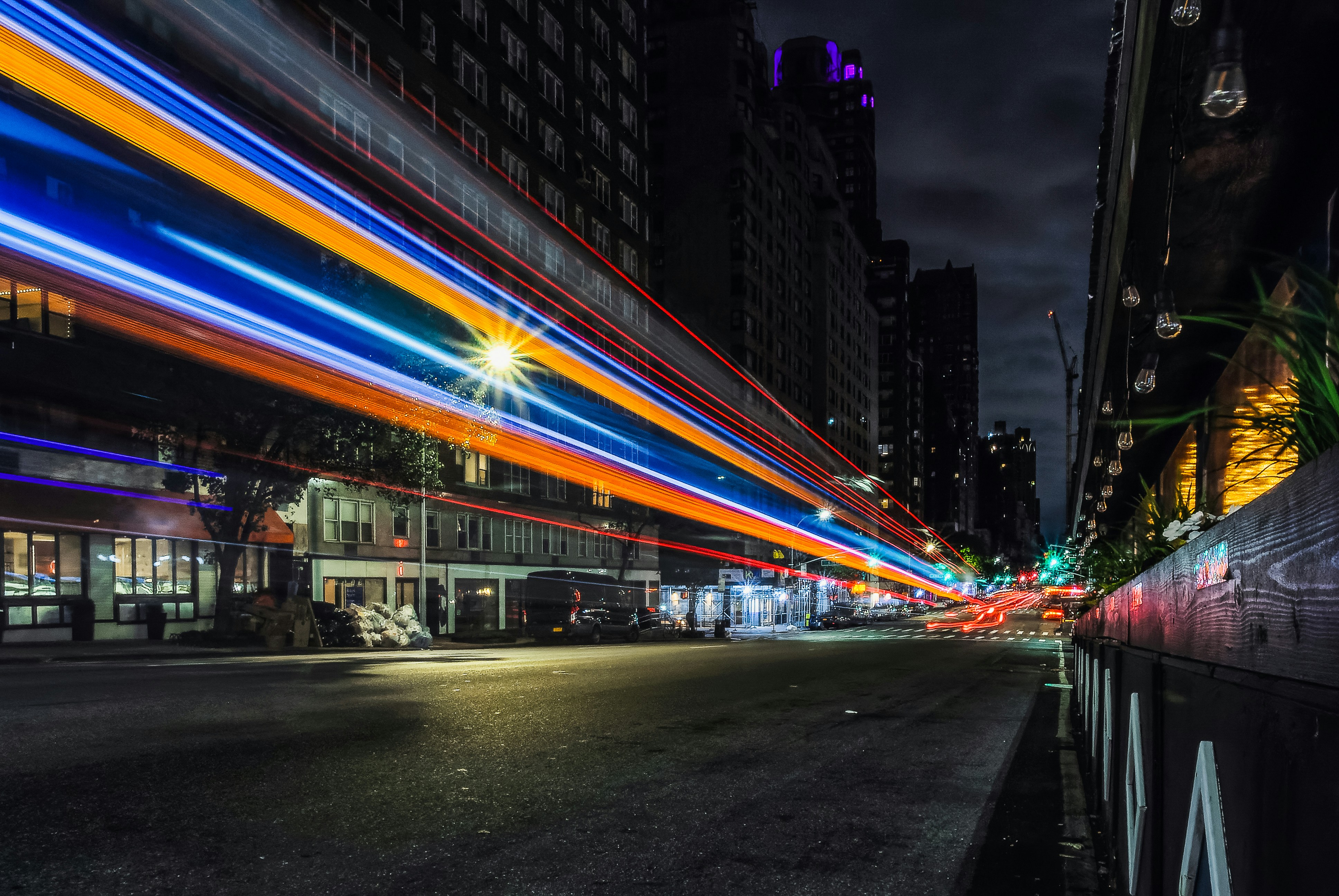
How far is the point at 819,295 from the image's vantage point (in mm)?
108688

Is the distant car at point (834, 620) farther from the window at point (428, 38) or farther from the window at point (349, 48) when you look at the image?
the window at point (349, 48)

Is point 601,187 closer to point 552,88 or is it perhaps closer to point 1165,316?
point 552,88

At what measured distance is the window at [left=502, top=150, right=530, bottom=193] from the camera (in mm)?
49219

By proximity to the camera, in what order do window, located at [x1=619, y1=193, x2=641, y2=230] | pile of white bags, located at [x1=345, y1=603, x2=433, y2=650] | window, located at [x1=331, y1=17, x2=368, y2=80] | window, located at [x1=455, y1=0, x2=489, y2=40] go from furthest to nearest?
window, located at [x1=619, y1=193, x2=641, y2=230] < window, located at [x1=455, y1=0, x2=489, y2=40] < window, located at [x1=331, y1=17, x2=368, y2=80] < pile of white bags, located at [x1=345, y1=603, x2=433, y2=650]

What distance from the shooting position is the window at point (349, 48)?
3734 cm

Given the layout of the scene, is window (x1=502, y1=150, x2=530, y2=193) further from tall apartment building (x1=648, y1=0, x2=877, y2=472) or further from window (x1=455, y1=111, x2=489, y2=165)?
tall apartment building (x1=648, y1=0, x2=877, y2=472)

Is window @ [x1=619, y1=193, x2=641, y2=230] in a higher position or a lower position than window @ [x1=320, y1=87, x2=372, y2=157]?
higher

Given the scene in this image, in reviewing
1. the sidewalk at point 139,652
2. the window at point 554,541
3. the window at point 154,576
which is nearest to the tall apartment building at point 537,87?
the window at point 554,541

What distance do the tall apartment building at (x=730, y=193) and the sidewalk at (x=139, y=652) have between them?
55649 millimetres

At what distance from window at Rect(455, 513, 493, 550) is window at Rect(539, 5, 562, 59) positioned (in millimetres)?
26165

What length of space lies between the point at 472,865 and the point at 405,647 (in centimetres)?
2613

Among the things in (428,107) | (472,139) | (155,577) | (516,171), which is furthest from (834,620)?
(155,577)

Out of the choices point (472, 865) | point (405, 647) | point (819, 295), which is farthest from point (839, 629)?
point (472, 865)

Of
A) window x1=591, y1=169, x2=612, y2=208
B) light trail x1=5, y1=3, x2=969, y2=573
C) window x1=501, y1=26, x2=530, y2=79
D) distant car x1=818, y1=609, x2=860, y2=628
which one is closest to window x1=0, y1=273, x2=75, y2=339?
light trail x1=5, y1=3, x2=969, y2=573
